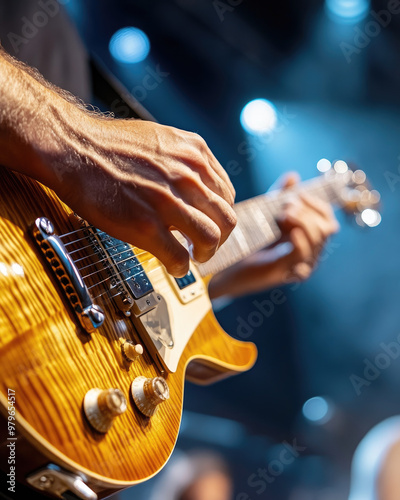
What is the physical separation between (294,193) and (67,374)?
4.70 feet

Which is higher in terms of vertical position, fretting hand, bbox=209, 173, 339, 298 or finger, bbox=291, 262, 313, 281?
fretting hand, bbox=209, 173, 339, 298

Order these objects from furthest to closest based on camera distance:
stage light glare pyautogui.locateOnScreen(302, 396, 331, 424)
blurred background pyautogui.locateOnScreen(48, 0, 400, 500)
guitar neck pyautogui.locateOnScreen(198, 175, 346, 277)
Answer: stage light glare pyautogui.locateOnScreen(302, 396, 331, 424)
blurred background pyautogui.locateOnScreen(48, 0, 400, 500)
guitar neck pyautogui.locateOnScreen(198, 175, 346, 277)

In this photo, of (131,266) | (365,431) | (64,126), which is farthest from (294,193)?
(365,431)

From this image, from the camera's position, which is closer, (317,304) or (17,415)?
(17,415)

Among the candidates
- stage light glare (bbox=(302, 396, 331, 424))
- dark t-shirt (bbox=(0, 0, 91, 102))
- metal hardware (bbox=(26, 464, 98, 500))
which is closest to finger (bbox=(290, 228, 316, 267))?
dark t-shirt (bbox=(0, 0, 91, 102))

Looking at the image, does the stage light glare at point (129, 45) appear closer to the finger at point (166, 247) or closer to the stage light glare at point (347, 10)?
the stage light glare at point (347, 10)

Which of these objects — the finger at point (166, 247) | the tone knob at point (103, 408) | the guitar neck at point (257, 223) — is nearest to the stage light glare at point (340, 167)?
the guitar neck at point (257, 223)

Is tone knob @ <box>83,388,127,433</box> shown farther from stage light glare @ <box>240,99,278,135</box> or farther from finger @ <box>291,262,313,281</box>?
stage light glare @ <box>240,99,278,135</box>

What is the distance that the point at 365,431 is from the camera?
301cm

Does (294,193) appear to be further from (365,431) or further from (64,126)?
(365,431)

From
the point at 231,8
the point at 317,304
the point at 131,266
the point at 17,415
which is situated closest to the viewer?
the point at 17,415

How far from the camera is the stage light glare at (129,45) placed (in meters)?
2.32

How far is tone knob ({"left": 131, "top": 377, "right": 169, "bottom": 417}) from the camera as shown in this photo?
69 cm

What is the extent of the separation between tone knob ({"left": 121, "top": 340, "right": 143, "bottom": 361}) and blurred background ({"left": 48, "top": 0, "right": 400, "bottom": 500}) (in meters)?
1.78
